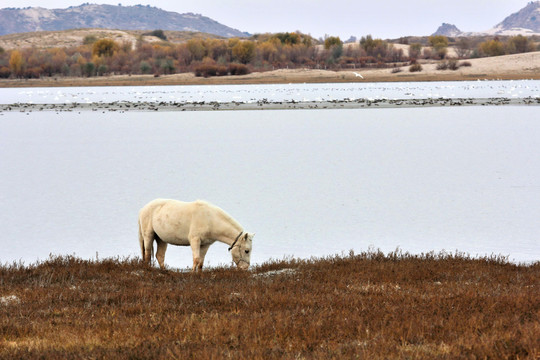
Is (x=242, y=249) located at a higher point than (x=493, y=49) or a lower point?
lower

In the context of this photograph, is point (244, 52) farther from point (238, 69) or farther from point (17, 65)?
point (17, 65)

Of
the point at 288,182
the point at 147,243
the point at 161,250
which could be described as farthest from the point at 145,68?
the point at 147,243

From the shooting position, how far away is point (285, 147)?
43.4m

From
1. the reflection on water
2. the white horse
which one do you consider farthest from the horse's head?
the reflection on water

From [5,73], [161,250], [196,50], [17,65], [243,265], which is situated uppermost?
[196,50]

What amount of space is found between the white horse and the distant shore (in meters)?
116

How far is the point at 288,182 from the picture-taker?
30.1 m

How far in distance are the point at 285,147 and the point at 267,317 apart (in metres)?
35.0

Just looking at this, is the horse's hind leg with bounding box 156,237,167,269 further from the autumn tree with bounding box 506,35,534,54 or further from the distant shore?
the autumn tree with bounding box 506,35,534,54

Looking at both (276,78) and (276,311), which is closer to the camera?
(276,311)

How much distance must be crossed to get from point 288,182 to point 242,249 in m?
17.0

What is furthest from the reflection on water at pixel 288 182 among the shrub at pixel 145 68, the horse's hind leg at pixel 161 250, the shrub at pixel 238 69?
the shrub at pixel 145 68

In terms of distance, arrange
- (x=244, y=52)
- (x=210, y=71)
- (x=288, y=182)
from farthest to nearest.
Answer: (x=244, y=52) < (x=210, y=71) < (x=288, y=182)

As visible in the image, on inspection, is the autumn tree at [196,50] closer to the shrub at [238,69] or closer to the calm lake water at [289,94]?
the shrub at [238,69]
